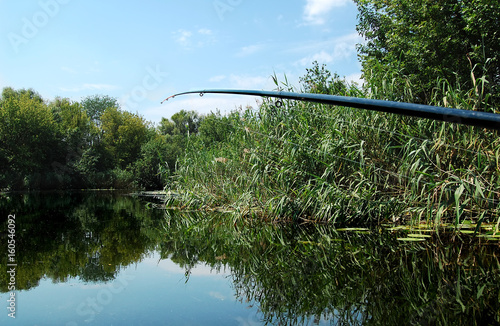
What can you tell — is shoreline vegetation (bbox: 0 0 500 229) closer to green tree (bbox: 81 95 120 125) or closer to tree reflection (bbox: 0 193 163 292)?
tree reflection (bbox: 0 193 163 292)

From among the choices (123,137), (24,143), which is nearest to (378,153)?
(24,143)

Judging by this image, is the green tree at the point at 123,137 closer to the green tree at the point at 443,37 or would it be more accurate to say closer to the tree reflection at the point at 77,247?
the green tree at the point at 443,37

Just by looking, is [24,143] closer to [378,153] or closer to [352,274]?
[378,153]

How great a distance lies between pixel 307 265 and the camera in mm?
4184

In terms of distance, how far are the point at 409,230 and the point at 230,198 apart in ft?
13.6

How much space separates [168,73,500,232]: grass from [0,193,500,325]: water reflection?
1.77ft

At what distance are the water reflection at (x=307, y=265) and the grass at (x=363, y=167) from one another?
A: 1.77 ft

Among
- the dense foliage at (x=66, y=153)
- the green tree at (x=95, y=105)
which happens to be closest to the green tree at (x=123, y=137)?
the dense foliage at (x=66, y=153)

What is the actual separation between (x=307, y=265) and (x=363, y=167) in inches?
112

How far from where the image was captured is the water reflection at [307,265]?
2752 millimetres

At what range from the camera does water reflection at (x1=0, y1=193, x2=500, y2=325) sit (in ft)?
9.03

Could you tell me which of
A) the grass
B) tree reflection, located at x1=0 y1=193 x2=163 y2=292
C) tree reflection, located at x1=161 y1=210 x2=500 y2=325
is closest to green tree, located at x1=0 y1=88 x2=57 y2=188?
tree reflection, located at x1=0 y1=193 x2=163 y2=292

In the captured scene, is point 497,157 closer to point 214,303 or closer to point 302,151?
point 302,151

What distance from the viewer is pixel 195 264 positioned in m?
4.47
